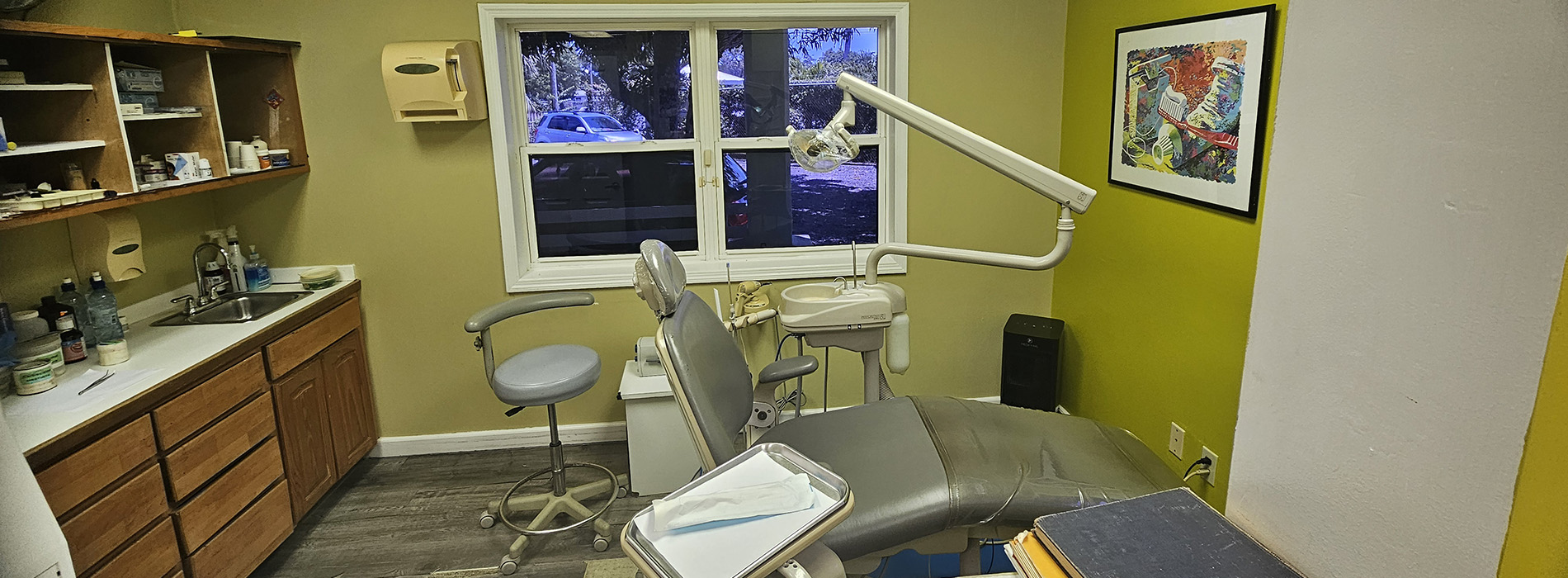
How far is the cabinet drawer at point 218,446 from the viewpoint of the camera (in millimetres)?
2258

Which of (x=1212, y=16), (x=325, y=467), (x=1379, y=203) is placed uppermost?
(x=1212, y=16)

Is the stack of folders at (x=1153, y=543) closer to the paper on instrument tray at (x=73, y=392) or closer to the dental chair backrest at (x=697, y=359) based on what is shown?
the dental chair backrest at (x=697, y=359)

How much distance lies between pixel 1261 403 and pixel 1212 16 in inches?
72.0

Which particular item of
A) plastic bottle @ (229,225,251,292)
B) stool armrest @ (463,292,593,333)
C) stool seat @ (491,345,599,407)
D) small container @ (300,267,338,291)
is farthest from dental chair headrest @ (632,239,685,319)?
plastic bottle @ (229,225,251,292)

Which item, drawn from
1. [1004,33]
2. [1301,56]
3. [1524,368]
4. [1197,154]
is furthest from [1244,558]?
[1004,33]

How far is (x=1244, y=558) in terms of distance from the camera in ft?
3.14

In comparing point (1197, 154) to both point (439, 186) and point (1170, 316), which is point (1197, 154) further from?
point (439, 186)

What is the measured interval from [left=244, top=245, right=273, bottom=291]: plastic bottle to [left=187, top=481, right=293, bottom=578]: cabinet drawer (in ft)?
2.89

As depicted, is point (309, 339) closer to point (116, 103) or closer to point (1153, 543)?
point (116, 103)

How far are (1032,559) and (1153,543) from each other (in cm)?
14

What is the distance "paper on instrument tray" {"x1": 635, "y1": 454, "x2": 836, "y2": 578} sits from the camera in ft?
3.73

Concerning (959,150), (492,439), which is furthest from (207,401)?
(959,150)

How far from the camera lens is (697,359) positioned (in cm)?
196

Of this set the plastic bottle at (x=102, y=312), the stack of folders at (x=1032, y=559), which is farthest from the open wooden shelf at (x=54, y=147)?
the stack of folders at (x=1032, y=559)
